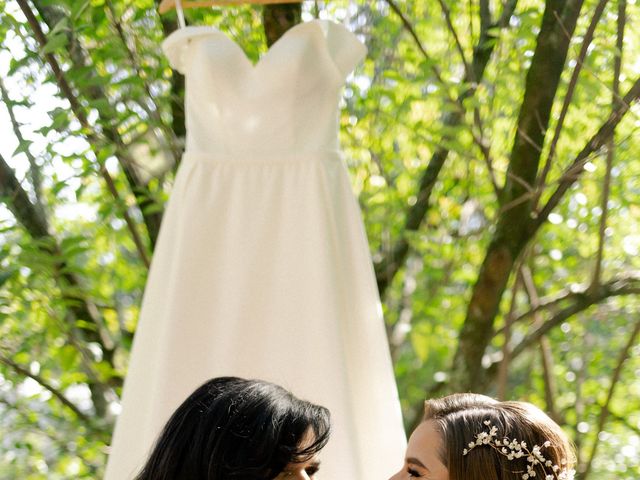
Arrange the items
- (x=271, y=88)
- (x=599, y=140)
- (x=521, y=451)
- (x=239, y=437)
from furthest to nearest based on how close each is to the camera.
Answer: (x=599, y=140) → (x=271, y=88) → (x=521, y=451) → (x=239, y=437)

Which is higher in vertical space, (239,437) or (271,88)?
(271,88)

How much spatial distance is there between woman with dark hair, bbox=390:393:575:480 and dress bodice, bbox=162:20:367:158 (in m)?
0.51

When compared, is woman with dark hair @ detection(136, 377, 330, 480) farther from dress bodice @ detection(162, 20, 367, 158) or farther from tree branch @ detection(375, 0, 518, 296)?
tree branch @ detection(375, 0, 518, 296)

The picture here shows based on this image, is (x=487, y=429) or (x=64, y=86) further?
(x=64, y=86)

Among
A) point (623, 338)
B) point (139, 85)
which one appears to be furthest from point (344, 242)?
point (623, 338)

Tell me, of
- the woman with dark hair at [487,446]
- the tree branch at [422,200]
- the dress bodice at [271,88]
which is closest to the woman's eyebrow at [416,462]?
the woman with dark hair at [487,446]

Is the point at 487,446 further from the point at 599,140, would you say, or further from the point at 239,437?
the point at 599,140

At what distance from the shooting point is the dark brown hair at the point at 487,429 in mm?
1374

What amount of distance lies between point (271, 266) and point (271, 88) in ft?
0.98

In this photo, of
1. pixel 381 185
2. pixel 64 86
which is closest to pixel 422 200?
pixel 381 185

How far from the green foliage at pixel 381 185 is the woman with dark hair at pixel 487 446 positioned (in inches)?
26.8

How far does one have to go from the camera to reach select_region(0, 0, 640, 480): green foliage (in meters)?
2.21

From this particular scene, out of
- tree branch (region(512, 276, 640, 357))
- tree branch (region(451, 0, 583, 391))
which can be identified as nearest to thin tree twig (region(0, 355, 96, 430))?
tree branch (region(451, 0, 583, 391))

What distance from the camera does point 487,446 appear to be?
1387mm
